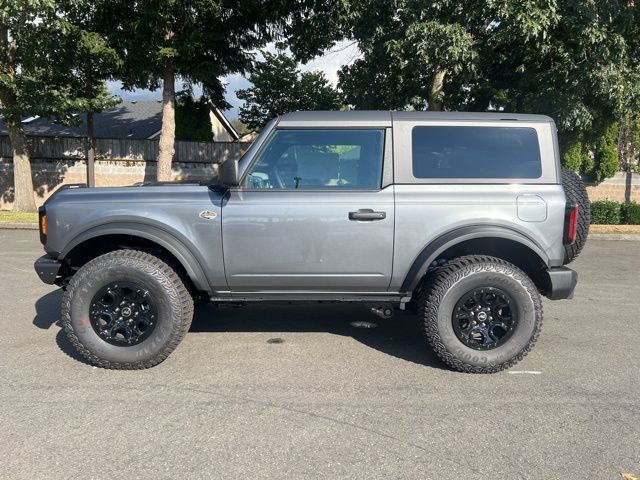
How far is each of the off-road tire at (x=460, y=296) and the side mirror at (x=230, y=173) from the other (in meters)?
1.76

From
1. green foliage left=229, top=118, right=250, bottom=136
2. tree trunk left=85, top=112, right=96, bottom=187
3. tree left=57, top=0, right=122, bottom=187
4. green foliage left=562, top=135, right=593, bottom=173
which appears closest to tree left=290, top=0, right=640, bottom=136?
green foliage left=562, top=135, right=593, bottom=173

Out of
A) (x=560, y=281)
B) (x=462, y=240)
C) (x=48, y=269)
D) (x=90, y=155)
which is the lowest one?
(x=560, y=281)

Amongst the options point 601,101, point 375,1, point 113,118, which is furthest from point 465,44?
point 113,118

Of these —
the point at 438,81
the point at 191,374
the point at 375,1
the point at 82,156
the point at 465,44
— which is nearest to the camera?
the point at 191,374

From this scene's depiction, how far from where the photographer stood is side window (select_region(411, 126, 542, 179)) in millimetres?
3830

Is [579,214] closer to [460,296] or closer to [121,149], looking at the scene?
[460,296]

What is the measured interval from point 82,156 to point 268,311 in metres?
15.0

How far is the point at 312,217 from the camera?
372 cm

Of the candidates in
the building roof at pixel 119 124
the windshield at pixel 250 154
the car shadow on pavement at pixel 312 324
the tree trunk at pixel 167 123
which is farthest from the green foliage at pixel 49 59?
the windshield at pixel 250 154

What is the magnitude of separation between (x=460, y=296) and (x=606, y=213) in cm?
1231

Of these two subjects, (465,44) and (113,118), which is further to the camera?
(113,118)

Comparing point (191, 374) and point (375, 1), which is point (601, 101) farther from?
point (191, 374)

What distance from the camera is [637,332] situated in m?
4.87

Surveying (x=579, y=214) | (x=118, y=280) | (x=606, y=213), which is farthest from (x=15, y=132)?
(x=606, y=213)
